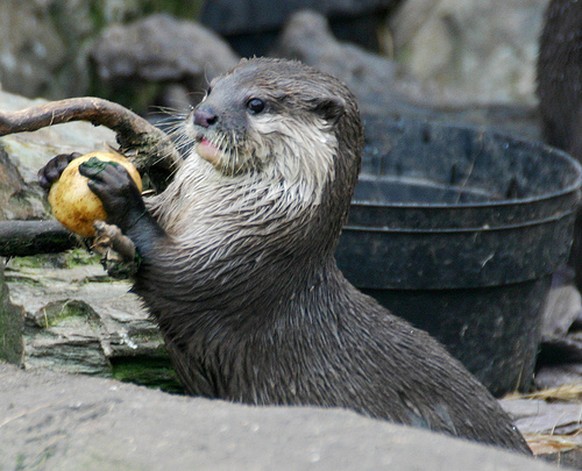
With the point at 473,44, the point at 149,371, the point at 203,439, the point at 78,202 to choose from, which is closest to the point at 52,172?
the point at 78,202

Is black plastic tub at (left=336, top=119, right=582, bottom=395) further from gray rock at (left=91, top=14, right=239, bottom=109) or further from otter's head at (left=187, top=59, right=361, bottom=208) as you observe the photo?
gray rock at (left=91, top=14, right=239, bottom=109)

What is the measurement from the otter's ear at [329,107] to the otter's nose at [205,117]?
298mm

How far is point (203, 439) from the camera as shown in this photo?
226 cm

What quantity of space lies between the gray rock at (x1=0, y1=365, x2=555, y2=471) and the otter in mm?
448

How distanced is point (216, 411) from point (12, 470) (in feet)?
1.51

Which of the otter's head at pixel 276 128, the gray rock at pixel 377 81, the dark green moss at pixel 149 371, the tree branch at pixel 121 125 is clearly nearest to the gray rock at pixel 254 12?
the gray rock at pixel 377 81

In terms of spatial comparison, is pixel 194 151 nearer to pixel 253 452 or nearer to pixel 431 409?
pixel 431 409

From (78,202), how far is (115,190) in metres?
0.11


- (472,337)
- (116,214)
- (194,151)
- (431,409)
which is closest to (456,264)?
(472,337)

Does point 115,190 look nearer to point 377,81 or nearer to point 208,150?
point 208,150

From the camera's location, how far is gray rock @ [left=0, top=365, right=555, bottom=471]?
2088 mm

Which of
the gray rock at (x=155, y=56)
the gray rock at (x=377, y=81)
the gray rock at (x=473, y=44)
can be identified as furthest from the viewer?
the gray rock at (x=473, y=44)

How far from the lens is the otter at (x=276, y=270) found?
3.04 m

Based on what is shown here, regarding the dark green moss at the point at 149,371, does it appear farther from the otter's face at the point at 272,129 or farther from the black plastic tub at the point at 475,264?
the black plastic tub at the point at 475,264
